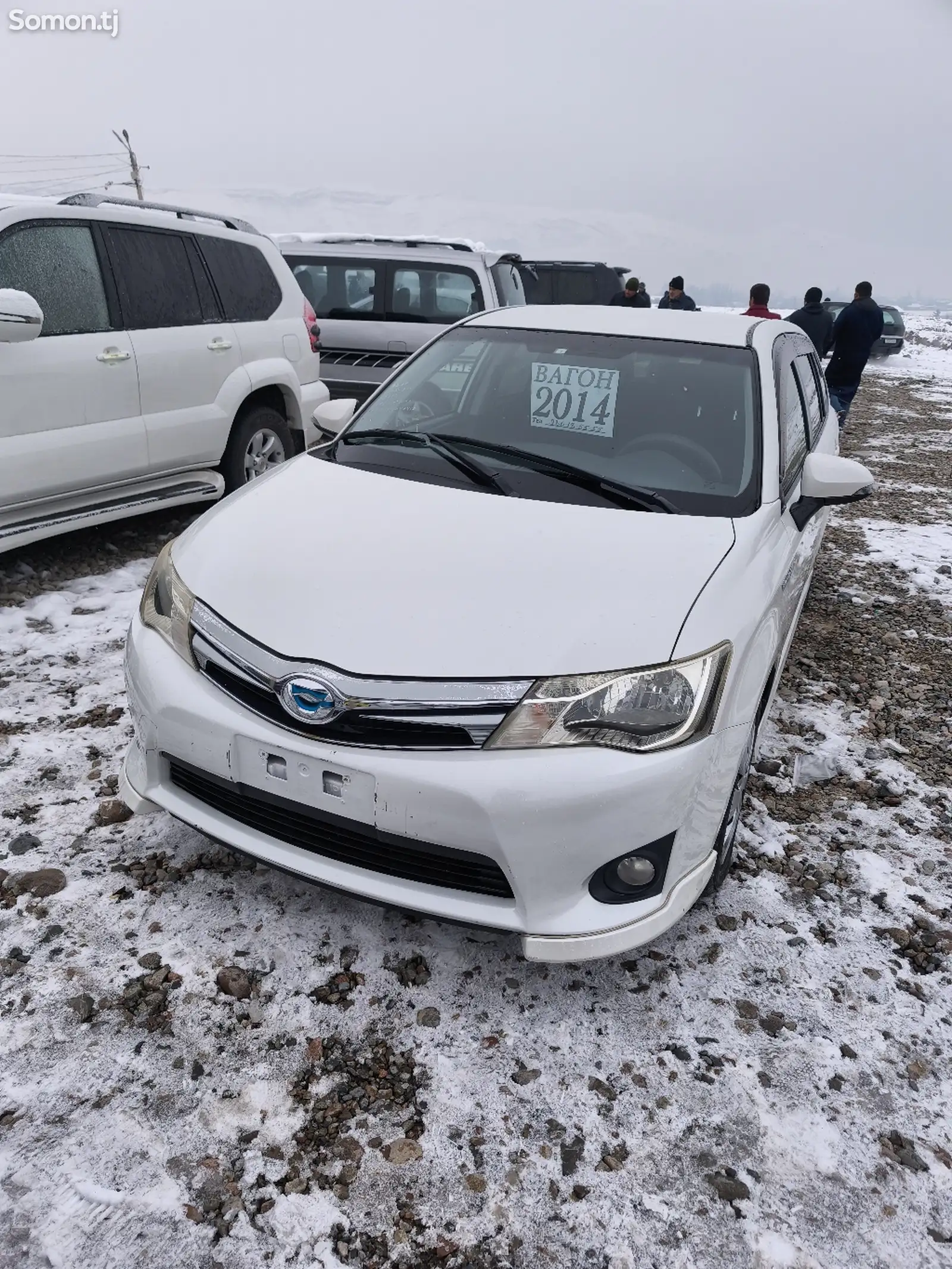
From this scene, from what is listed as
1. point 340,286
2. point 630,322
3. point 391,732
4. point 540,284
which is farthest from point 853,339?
point 391,732

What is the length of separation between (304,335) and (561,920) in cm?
474

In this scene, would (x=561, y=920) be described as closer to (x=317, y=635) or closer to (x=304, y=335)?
(x=317, y=635)

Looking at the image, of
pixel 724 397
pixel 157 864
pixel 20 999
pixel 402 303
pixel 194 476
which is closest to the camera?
pixel 20 999

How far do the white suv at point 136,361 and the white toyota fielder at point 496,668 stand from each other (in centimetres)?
190

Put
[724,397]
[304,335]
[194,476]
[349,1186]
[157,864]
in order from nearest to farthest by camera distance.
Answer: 1. [349,1186]
2. [157,864]
3. [724,397]
4. [194,476]
5. [304,335]

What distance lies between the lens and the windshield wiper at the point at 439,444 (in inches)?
103

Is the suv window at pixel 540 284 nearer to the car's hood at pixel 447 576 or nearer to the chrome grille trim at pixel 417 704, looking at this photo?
the car's hood at pixel 447 576

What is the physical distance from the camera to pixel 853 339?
28.1 ft

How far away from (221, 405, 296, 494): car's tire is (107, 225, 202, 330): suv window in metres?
0.66

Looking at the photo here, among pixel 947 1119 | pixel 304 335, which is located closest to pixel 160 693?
pixel 947 1119

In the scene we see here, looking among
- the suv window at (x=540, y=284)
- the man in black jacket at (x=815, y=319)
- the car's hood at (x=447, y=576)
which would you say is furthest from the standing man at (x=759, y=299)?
the car's hood at (x=447, y=576)

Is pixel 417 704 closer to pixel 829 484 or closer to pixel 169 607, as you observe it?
pixel 169 607

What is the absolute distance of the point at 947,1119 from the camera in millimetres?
1867

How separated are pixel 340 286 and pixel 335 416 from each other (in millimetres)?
5468
